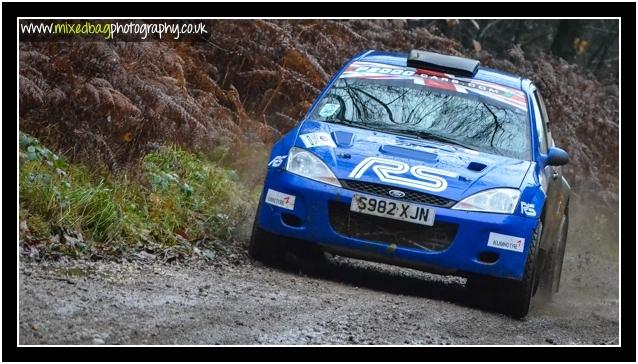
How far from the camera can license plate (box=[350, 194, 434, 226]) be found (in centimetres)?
750

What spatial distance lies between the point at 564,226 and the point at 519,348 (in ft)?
13.3

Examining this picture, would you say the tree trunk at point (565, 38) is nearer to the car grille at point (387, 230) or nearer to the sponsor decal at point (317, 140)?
the sponsor decal at point (317, 140)

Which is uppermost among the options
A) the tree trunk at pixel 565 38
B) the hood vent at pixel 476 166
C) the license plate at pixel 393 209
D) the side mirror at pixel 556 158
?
the tree trunk at pixel 565 38

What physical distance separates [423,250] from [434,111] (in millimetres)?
1584

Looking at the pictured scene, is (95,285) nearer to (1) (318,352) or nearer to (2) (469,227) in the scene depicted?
(1) (318,352)

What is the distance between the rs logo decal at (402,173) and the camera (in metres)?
7.56

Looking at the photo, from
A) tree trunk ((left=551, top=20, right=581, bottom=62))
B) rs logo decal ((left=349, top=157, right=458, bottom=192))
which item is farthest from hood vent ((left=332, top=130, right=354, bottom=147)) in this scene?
tree trunk ((left=551, top=20, right=581, bottom=62))

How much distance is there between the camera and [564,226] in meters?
10.1

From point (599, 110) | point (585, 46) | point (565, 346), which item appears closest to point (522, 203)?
point (565, 346)

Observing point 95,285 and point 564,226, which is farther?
point 564,226

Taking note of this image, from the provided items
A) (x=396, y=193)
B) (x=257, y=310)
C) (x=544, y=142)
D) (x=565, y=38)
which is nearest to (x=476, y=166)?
(x=396, y=193)

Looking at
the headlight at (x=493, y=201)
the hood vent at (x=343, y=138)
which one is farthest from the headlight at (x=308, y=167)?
the headlight at (x=493, y=201)

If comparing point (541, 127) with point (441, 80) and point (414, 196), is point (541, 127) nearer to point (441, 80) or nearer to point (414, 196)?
point (441, 80)

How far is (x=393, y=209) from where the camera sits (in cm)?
752
